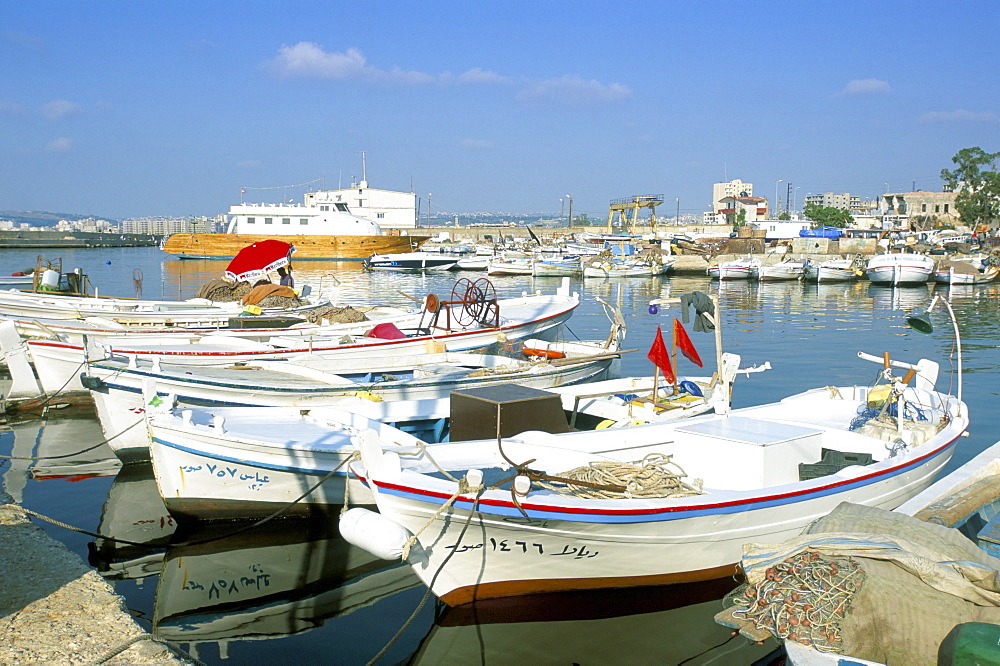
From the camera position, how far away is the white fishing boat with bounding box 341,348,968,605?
6738mm

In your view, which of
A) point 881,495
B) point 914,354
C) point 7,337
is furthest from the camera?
point 914,354

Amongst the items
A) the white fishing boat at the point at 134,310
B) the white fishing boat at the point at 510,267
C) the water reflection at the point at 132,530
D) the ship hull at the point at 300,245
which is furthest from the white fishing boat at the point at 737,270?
the water reflection at the point at 132,530

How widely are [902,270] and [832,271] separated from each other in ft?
13.7

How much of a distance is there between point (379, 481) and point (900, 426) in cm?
610

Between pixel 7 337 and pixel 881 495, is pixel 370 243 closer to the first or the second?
pixel 7 337

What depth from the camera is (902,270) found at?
47.2m

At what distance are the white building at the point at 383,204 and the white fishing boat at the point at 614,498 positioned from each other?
95535 mm

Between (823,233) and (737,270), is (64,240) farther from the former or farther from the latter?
(823,233)

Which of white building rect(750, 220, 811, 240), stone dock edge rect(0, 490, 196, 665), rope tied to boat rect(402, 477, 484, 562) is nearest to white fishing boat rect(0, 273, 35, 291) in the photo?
stone dock edge rect(0, 490, 196, 665)

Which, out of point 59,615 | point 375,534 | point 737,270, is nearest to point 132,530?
point 59,615

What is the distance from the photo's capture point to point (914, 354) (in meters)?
22.8

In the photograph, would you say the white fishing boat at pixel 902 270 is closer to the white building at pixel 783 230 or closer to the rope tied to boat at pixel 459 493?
the white building at pixel 783 230

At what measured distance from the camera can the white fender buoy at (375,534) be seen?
6270 mm

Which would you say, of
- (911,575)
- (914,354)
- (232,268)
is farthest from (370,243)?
(911,575)
